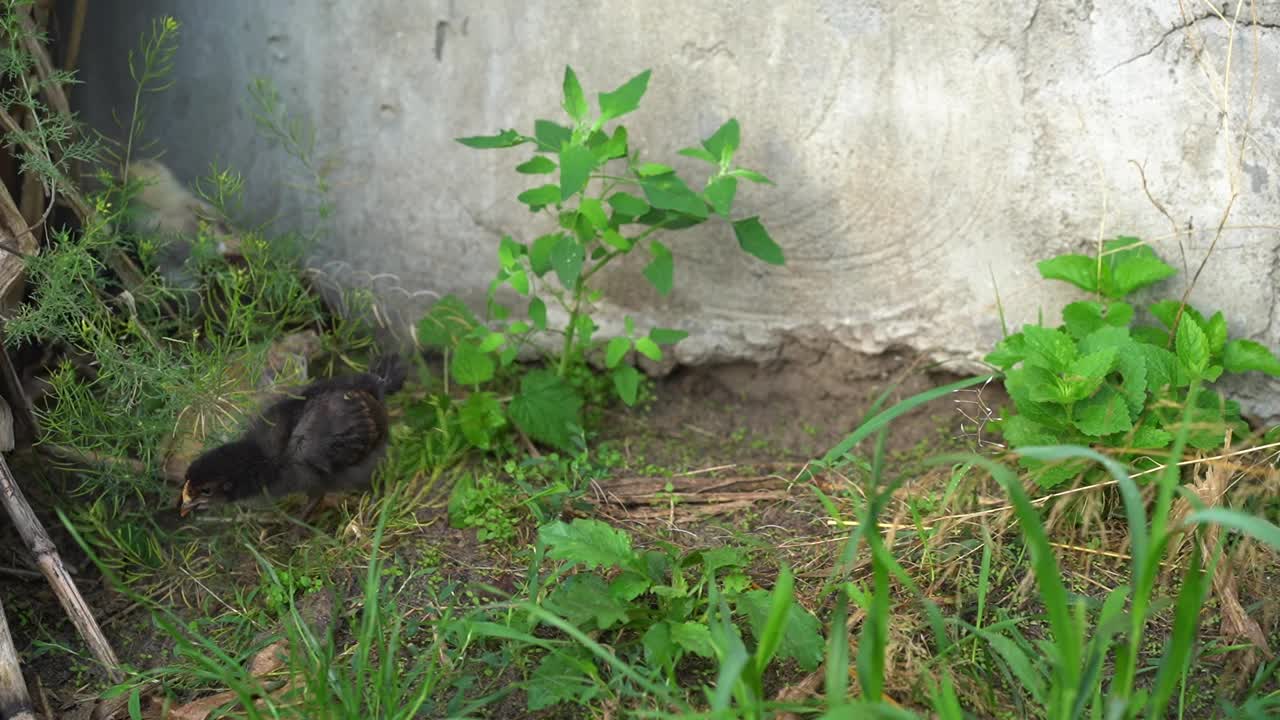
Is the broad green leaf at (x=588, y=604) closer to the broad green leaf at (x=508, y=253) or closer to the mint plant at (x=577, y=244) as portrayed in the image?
the mint plant at (x=577, y=244)

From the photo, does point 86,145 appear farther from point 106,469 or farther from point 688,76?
point 688,76

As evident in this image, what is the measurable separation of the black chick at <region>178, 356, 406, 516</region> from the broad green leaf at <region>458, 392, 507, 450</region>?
0.27 metres

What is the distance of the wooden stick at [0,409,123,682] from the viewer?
278 centimetres

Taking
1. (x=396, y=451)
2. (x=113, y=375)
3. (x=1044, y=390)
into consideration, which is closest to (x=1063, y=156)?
(x=1044, y=390)

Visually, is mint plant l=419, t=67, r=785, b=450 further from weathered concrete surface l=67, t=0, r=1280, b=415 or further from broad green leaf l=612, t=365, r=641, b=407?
weathered concrete surface l=67, t=0, r=1280, b=415

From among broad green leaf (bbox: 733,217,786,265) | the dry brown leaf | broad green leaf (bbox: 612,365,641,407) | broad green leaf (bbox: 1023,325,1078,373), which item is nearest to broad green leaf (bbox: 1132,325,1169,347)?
broad green leaf (bbox: 1023,325,1078,373)

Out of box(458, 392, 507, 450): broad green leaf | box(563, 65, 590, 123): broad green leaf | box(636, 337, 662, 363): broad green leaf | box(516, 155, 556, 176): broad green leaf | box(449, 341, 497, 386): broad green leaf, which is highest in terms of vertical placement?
box(563, 65, 590, 123): broad green leaf

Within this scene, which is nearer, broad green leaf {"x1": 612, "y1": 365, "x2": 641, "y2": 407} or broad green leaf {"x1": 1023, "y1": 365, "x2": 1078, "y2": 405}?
broad green leaf {"x1": 1023, "y1": 365, "x2": 1078, "y2": 405}

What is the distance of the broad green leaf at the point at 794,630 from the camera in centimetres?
246

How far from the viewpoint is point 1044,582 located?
1.98 m

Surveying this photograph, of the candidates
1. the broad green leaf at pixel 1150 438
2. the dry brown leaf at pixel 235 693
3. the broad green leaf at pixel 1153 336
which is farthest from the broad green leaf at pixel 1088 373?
the dry brown leaf at pixel 235 693

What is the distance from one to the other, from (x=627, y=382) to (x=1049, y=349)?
4.34 ft

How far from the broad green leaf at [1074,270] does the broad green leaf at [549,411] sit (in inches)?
60.2

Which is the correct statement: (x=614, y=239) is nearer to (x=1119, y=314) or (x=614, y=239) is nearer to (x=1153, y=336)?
(x=1119, y=314)
